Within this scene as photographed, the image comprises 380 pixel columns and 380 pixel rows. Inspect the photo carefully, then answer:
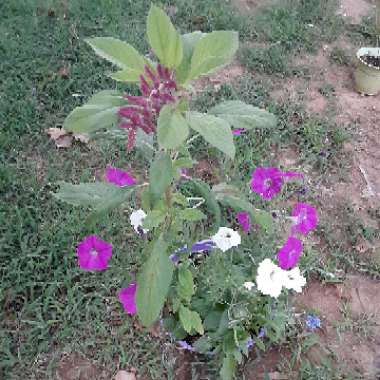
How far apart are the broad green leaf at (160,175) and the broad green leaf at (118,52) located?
0.88 feet

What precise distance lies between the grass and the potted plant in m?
0.33

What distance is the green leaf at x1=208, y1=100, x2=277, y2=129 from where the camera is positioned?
166 centimetres

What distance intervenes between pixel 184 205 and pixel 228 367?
0.72 meters

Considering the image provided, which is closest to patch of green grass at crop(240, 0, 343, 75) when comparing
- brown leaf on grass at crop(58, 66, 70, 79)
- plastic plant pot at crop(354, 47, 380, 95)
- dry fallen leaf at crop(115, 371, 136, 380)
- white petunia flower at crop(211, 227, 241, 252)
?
plastic plant pot at crop(354, 47, 380, 95)

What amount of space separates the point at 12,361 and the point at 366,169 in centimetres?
231

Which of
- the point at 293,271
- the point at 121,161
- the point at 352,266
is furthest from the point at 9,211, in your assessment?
the point at 352,266

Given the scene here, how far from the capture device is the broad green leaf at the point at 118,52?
4.89 ft

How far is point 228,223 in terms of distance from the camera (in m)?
2.86

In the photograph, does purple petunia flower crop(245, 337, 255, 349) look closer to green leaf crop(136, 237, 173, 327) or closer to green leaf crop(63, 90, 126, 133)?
green leaf crop(136, 237, 173, 327)

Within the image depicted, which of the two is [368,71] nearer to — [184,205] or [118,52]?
[184,205]

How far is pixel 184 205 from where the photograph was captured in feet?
6.23

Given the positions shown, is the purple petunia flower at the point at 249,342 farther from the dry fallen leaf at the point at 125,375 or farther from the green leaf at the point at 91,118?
the green leaf at the point at 91,118

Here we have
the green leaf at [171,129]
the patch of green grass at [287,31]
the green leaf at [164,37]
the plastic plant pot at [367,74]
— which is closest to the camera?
the green leaf at [171,129]

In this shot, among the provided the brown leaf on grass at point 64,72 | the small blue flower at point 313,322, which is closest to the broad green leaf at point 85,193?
the small blue flower at point 313,322
